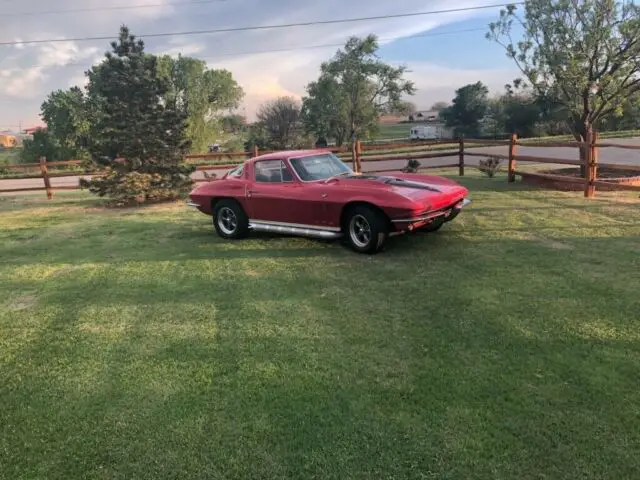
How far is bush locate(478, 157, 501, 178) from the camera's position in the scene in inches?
563

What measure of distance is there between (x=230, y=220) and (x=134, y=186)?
19.5ft

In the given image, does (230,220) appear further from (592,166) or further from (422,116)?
(422,116)

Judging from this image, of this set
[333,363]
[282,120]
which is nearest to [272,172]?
[333,363]

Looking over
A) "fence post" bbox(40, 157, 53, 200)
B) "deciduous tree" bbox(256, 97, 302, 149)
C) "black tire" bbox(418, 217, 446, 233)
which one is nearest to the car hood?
"black tire" bbox(418, 217, 446, 233)

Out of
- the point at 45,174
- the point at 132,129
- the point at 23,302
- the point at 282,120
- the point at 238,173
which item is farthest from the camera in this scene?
the point at 282,120

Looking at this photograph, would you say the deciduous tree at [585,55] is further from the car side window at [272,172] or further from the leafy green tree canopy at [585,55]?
the car side window at [272,172]

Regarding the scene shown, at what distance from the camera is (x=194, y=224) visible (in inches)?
388

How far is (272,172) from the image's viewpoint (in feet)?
24.8

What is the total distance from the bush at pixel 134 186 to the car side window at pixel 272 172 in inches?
251

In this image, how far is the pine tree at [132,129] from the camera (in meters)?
12.9

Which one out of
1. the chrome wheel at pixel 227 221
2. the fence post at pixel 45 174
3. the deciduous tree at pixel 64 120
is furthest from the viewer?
the deciduous tree at pixel 64 120

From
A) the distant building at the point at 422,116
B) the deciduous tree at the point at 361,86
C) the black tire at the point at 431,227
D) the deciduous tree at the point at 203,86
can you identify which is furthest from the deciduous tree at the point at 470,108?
the black tire at the point at 431,227

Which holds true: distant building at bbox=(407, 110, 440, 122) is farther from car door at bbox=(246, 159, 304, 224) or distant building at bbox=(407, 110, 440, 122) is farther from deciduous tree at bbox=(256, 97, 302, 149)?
car door at bbox=(246, 159, 304, 224)

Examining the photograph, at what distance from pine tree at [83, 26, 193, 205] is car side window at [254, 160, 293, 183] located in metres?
6.43
